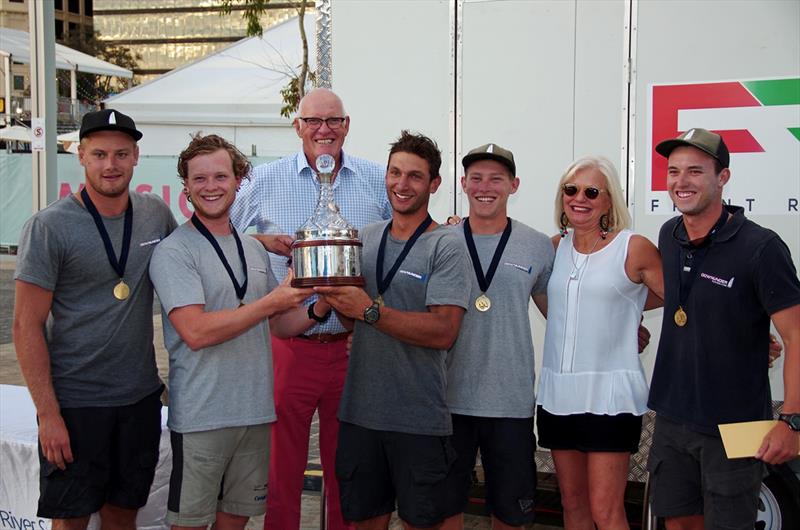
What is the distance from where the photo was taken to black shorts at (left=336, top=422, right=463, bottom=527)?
10.8ft

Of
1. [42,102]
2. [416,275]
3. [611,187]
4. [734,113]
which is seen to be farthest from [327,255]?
[42,102]

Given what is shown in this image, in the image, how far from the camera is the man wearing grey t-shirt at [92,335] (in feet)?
10.7

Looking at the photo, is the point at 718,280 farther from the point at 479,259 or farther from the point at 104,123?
the point at 104,123

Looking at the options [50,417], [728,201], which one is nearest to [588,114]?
[728,201]

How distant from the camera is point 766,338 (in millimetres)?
3154

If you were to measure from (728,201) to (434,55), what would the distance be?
5.74 ft

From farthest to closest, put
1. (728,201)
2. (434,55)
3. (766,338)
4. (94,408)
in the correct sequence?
(434,55)
(728,201)
(94,408)
(766,338)

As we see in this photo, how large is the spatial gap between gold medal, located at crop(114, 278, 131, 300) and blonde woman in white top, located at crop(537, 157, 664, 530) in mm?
1730

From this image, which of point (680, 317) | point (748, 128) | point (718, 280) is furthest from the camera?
point (748, 128)

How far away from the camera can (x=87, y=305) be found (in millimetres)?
3340

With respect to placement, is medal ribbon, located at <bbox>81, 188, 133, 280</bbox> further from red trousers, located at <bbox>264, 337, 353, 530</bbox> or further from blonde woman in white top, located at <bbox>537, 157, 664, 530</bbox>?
blonde woman in white top, located at <bbox>537, 157, 664, 530</bbox>

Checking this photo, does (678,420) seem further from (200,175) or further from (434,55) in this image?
(434,55)

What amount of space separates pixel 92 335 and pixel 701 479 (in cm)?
240

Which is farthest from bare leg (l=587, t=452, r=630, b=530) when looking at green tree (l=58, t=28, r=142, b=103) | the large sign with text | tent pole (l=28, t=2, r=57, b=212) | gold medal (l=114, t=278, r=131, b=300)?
green tree (l=58, t=28, r=142, b=103)
